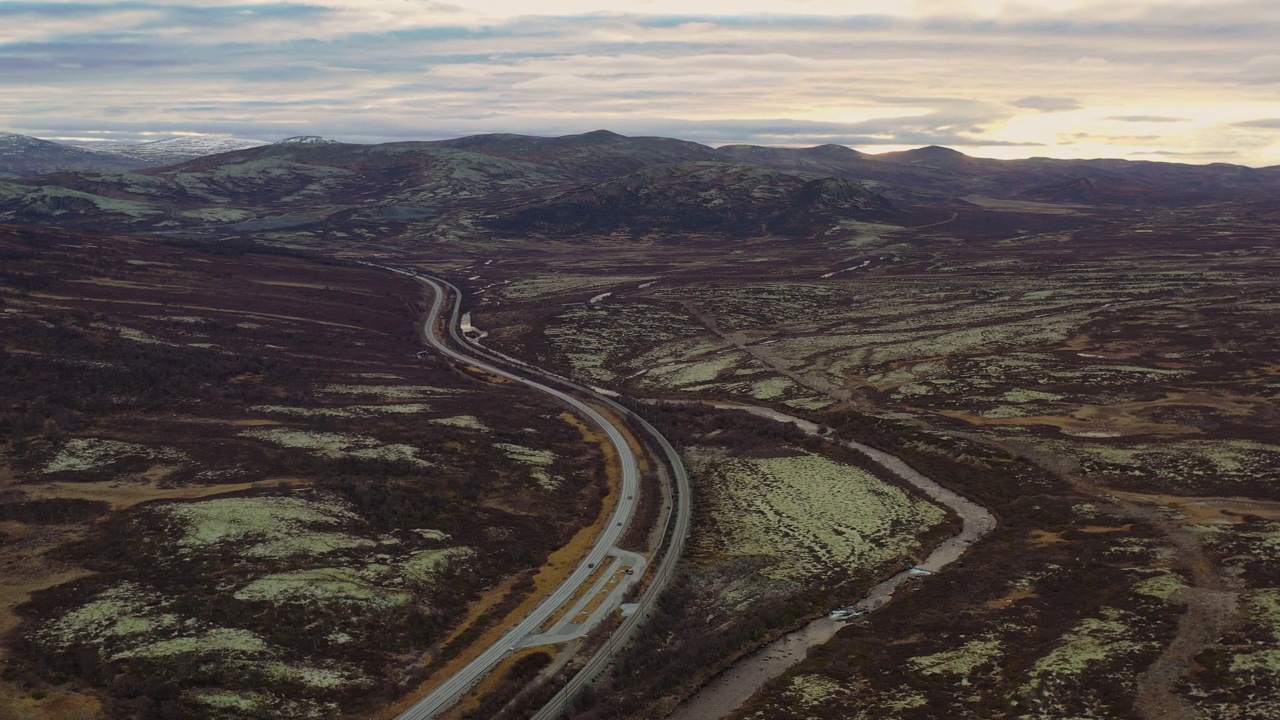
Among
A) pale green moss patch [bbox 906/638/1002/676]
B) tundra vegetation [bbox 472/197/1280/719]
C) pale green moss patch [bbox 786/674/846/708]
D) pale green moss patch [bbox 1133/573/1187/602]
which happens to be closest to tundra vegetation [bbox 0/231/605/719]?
tundra vegetation [bbox 472/197/1280/719]

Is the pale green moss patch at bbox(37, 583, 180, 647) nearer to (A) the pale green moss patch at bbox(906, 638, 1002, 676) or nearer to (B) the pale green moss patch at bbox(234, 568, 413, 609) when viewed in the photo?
(B) the pale green moss patch at bbox(234, 568, 413, 609)

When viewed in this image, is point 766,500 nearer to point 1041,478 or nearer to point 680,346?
point 1041,478

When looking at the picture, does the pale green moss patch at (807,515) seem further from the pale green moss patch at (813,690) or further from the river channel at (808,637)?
the pale green moss patch at (813,690)

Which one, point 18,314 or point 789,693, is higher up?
point 18,314

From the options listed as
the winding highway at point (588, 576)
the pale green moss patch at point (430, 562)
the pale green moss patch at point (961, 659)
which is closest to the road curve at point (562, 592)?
the winding highway at point (588, 576)

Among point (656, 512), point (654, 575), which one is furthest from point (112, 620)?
point (656, 512)

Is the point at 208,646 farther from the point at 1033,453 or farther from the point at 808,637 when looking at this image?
the point at 1033,453

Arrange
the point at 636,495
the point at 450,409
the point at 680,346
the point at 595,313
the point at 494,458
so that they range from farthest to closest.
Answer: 1. the point at 595,313
2. the point at 680,346
3. the point at 450,409
4. the point at 494,458
5. the point at 636,495

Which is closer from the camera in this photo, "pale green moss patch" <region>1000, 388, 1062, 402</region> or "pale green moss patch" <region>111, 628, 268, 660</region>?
"pale green moss patch" <region>111, 628, 268, 660</region>

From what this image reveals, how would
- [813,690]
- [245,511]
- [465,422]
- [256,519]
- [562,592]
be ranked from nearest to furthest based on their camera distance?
[813,690], [562,592], [256,519], [245,511], [465,422]

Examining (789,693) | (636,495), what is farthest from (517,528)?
(789,693)

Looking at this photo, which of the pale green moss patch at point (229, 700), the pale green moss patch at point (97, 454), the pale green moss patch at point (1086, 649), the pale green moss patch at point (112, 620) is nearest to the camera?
the pale green moss patch at point (229, 700)
